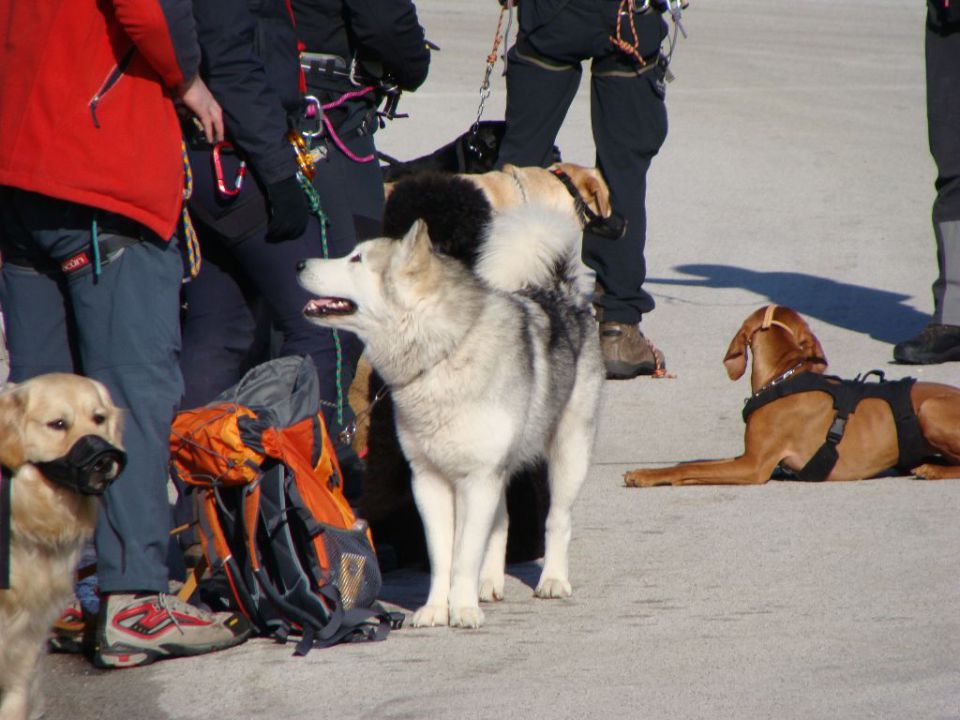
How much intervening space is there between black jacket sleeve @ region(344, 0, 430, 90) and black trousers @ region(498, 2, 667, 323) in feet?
7.31

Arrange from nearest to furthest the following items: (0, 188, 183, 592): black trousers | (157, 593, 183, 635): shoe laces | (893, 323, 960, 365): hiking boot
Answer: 1. (0, 188, 183, 592): black trousers
2. (157, 593, 183, 635): shoe laces
3. (893, 323, 960, 365): hiking boot

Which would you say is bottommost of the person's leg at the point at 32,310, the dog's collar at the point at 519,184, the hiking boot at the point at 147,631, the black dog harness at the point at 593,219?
the hiking boot at the point at 147,631

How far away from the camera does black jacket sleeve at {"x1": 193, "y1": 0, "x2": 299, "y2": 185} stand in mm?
4281

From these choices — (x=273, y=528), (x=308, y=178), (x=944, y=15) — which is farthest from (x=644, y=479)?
(x=944, y=15)

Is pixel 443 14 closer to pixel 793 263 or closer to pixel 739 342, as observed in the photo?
pixel 793 263

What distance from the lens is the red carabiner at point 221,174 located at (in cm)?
446

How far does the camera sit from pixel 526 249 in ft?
17.1

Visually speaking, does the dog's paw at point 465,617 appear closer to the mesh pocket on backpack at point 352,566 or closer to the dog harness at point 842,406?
the mesh pocket on backpack at point 352,566

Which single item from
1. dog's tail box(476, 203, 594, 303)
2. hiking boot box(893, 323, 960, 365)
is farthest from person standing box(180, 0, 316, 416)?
hiking boot box(893, 323, 960, 365)

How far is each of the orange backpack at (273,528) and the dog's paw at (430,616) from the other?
104 millimetres

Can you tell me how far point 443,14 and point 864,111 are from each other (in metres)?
9.63

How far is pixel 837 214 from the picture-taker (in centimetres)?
1254

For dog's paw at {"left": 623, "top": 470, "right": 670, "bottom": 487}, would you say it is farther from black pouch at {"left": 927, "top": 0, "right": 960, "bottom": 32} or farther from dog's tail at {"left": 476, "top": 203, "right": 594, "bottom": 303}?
black pouch at {"left": 927, "top": 0, "right": 960, "bottom": 32}

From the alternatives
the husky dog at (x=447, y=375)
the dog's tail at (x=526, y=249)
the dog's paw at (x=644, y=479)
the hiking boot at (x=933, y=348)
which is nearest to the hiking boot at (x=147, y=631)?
the husky dog at (x=447, y=375)
